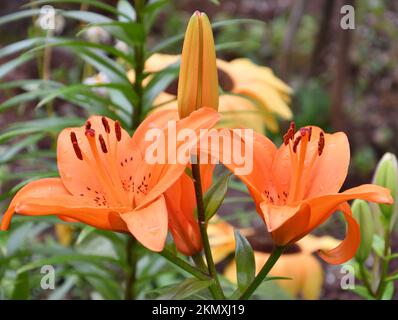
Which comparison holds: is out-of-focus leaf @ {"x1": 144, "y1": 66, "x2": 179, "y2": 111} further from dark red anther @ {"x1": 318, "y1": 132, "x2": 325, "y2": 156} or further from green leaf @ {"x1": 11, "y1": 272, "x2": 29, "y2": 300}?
dark red anther @ {"x1": 318, "y1": 132, "x2": 325, "y2": 156}

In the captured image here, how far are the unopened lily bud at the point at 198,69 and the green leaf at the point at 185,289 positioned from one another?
0.43ft

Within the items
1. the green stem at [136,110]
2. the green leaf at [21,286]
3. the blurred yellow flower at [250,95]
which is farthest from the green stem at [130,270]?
the blurred yellow flower at [250,95]

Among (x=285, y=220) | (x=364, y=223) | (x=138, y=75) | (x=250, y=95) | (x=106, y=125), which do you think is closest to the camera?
(x=285, y=220)

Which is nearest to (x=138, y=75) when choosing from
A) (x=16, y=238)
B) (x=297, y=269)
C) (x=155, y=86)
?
(x=155, y=86)

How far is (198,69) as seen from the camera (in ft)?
1.77

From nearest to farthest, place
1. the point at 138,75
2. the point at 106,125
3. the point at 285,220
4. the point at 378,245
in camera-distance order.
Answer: the point at 285,220 < the point at 106,125 < the point at 378,245 < the point at 138,75

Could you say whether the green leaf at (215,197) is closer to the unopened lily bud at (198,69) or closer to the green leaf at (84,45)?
the unopened lily bud at (198,69)

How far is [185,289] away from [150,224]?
0.07 metres

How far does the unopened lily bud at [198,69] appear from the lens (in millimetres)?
532

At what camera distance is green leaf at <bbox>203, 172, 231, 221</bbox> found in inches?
22.5

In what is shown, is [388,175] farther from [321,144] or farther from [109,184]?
[109,184]
